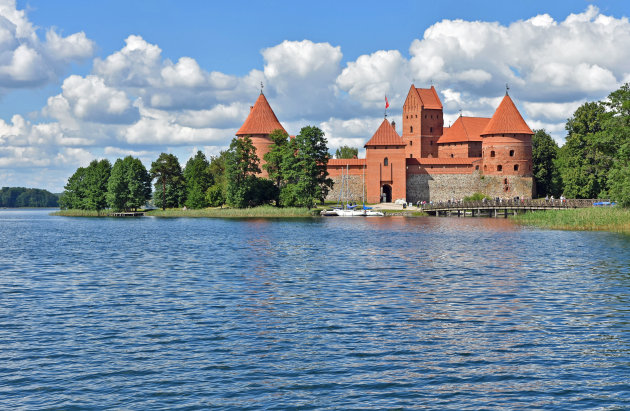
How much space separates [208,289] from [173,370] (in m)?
8.91

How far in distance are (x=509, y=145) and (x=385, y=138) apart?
15.0 m

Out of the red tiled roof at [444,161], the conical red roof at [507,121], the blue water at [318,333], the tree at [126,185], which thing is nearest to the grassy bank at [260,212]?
the tree at [126,185]

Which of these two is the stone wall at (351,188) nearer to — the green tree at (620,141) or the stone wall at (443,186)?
the stone wall at (443,186)

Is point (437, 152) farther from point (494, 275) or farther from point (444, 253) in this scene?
point (494, 275)

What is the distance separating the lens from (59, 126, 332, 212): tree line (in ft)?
225

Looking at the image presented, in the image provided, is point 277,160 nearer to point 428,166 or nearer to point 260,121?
point 260,121

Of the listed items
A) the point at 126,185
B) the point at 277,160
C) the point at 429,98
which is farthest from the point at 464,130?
the point at 126,185

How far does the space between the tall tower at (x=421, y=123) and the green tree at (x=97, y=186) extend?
43.1m

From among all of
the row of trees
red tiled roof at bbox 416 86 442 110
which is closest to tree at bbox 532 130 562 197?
the row of trees

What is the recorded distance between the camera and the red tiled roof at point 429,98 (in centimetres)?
9794

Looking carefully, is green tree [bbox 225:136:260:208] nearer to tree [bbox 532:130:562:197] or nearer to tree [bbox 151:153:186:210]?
tree [bbox 151:153:186:210]

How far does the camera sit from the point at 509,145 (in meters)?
79.4

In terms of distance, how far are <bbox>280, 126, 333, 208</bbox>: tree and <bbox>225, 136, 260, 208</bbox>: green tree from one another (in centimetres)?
377

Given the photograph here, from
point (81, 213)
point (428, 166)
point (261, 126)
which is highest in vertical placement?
point (261, 126)
